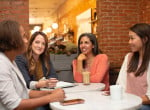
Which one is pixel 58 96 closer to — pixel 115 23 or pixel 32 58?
pixel 32 58

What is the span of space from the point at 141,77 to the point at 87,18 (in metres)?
3.65

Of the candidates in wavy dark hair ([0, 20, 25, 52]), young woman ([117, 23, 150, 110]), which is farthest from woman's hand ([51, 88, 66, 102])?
young woman ([117, 23, 150, 110])

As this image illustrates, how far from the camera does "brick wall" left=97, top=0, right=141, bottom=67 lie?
13.8 ft

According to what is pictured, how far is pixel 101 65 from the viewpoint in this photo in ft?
8.86

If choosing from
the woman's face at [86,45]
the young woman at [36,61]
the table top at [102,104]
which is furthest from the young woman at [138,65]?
the young woman at [36,61]

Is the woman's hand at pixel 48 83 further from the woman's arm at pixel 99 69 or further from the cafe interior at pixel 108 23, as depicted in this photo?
the cafe interior at pixel 108 23

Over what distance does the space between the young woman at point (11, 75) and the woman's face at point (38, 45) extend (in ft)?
4.02

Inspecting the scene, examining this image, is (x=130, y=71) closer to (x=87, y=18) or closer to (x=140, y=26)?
(x=140, y=26)

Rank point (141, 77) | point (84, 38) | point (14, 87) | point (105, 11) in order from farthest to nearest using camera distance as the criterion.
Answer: point (105, 11) → point (84, 38) → point (141, 77) → point (14, 87)

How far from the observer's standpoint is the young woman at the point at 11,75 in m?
1.24

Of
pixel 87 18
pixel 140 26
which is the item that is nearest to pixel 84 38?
pixel 140 26

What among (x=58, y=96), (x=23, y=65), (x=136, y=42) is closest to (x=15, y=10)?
(x=23, y=65)

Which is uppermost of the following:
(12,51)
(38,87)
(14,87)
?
(12,51)

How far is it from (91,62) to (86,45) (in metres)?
0.22
